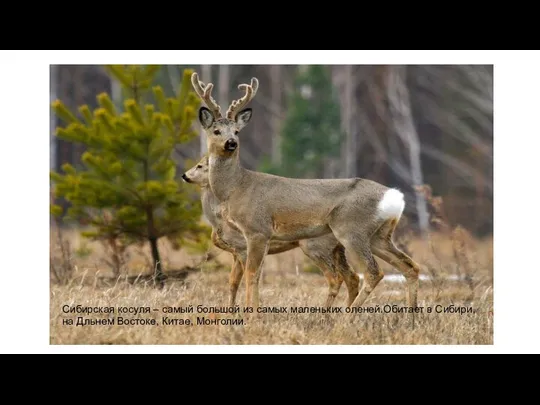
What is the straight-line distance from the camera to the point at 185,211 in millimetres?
12289

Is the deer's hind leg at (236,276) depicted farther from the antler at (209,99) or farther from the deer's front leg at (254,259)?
the antler at (209,99)

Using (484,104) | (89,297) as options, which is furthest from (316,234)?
(484,104)

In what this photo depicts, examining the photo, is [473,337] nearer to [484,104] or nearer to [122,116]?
[122,116]

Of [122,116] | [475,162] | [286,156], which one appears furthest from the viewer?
[475,162]

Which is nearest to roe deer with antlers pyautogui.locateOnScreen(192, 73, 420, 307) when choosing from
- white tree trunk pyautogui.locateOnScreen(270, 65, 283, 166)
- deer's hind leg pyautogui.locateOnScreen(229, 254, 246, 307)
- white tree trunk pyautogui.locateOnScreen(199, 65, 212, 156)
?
deer's hind leg pyautogui.locateOnScreen(229, 254, 246, 307)

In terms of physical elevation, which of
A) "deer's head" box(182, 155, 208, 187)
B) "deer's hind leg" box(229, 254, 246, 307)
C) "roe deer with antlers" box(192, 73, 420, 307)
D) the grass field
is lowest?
the grass field

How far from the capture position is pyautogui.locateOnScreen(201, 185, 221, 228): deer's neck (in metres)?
10.5

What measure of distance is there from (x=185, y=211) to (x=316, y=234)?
2.99 meters

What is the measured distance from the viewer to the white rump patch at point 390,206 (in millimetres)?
9727

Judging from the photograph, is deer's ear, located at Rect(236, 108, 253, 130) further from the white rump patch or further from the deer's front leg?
the white rump patch

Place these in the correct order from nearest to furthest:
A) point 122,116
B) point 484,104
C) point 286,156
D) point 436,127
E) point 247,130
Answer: point 122,116
point 286,156
point 484,104
point 436,127
point 247,130

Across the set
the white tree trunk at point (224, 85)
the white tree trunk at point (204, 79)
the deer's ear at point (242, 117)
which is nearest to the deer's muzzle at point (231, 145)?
the deer's ear at point (242, 117)

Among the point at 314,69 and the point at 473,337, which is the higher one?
the point at 314,69

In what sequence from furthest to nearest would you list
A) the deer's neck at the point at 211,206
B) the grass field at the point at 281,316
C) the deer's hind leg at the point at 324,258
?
the deer's neck at the point at 211,206 → the deer's hind leg at the point at 324,258 → the grass field at the point at 281,316
